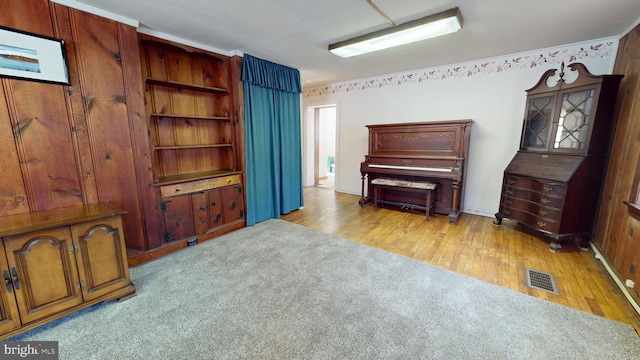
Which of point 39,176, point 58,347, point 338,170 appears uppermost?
point 39,176

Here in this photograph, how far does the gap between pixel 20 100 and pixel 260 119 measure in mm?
2248

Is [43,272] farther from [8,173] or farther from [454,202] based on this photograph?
[454,202]

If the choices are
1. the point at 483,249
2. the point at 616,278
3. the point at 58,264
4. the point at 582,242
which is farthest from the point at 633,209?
the point at 58,264

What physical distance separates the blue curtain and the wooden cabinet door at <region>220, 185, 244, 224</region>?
0.12 m

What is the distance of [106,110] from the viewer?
229 centimetres

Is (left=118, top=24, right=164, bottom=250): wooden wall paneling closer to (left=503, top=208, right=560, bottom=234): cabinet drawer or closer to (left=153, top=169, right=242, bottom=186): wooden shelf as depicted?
(left=153, top=169, right=242, bottom=186): wooden shelf

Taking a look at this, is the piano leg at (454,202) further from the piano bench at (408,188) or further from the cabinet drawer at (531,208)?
the cabinet drawer at (531,208)

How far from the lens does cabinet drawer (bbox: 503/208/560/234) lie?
277cm

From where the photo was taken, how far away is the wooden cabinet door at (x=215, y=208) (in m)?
3.16

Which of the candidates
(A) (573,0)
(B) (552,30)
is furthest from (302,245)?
(B) (552,30)

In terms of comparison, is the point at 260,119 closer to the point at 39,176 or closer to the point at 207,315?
the point at 39,176

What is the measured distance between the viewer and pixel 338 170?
5684 mm

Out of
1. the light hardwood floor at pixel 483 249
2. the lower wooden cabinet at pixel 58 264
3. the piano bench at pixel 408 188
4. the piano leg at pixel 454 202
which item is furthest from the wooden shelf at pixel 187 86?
the piano leg at pixel 454 202

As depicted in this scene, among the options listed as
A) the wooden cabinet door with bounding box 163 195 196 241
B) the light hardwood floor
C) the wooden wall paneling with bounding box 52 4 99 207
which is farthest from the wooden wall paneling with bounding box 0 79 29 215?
the light hardwood floor
